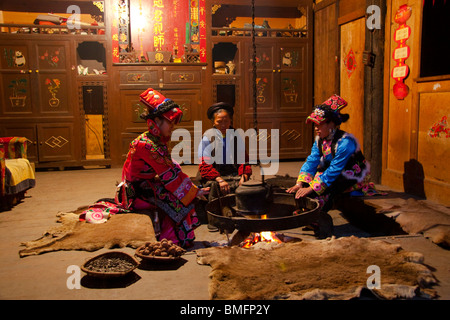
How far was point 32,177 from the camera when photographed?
5.59 m

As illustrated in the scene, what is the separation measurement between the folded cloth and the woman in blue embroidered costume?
3394 millimetres

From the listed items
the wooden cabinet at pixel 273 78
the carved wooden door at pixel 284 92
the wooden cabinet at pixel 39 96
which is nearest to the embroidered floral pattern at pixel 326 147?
the wooden cabinet at pixel 273 78

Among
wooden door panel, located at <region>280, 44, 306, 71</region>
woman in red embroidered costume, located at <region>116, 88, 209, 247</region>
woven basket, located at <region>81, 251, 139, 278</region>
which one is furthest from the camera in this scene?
wooden door panel, located at <region>280, 44, 306, 71</region>

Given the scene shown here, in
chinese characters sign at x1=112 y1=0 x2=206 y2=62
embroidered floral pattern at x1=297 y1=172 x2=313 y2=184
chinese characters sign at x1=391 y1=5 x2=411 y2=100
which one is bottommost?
embroidered floral pattern at x1=297 y1=172 x2=313 y2=184

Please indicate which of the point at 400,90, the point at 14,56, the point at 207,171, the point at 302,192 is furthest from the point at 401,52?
the point at 14,56

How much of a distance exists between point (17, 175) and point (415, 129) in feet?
15.7

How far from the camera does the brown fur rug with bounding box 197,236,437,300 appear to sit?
216 centimetres

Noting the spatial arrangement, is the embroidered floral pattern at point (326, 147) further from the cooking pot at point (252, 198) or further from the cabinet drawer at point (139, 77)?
the cabinet drawer at point (139, 77)

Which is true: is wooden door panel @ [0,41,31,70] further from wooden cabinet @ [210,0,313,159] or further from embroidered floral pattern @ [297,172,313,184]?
embroidered floral pattern @ [297,172,313,184]

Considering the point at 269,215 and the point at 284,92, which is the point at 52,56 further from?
the point at 269,215

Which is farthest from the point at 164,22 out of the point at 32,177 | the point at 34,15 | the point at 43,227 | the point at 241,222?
the point at 241,222

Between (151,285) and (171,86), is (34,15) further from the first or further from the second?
(151,285)

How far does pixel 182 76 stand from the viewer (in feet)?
25.5

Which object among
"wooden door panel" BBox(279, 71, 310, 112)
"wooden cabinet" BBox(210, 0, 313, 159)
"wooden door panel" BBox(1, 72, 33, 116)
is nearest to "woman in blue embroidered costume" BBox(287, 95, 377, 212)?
"wooden cabinet" BBox(210, 0, 313, 159)
